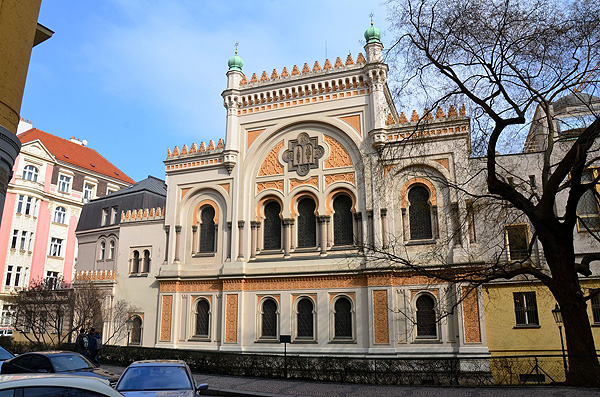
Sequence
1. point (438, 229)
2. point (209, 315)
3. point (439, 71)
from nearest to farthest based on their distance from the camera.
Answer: point (439, 71), point (438, 229), point (209, 315)

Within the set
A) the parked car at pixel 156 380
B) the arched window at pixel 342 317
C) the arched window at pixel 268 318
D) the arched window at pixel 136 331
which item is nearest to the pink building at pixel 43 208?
the arched window at pixel 136 331

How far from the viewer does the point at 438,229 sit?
837 inches

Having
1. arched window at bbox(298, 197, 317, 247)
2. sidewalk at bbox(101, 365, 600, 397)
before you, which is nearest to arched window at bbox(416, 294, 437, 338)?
arched window at bbox(298, 197, 317, 247)

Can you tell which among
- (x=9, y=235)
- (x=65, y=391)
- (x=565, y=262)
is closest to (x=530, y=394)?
(x=565, y=262)

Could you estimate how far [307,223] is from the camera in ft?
78.6

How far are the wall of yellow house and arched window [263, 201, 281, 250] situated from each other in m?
10.3

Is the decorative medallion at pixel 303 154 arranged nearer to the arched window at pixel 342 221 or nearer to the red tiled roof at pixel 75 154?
the arched window at pixel 342 221

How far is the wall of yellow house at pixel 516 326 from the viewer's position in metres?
20.2

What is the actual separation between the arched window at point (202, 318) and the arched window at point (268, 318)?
10.5 ft

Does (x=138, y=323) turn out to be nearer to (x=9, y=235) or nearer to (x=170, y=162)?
(x=170, y=162)

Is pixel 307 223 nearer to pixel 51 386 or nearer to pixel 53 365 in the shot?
pixel 53 365

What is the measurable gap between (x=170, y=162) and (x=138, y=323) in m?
9.61

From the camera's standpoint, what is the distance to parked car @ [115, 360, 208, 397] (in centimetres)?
863

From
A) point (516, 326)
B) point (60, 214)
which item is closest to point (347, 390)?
point (516, 326)
